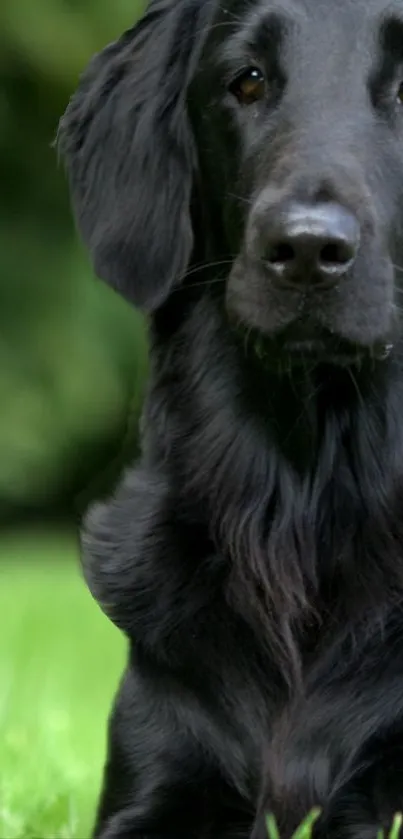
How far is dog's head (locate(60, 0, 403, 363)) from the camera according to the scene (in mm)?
2258

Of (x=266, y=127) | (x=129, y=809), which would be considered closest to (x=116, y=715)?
(x=129, y=809)

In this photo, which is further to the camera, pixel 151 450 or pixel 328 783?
pixel 151 450

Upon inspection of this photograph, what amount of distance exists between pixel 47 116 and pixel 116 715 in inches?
346

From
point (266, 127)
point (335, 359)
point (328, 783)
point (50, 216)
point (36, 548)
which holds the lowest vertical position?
point (36, 548)

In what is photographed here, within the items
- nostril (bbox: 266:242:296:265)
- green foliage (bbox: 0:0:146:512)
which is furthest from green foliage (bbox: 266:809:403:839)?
green foliage (bbox: 0:0:146:512)

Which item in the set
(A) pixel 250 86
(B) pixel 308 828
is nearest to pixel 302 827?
(B) pixel 308 828

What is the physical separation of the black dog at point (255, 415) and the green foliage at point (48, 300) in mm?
7373

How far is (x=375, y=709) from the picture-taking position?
2330 mm

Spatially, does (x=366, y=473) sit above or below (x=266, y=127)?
below

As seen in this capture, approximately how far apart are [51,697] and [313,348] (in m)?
2.84

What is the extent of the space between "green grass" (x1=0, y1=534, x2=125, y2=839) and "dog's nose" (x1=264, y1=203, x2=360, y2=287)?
123 cm

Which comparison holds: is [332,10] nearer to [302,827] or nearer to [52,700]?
[302,827]

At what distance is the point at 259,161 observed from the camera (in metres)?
2.44

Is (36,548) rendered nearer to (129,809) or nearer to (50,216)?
(50,216)
